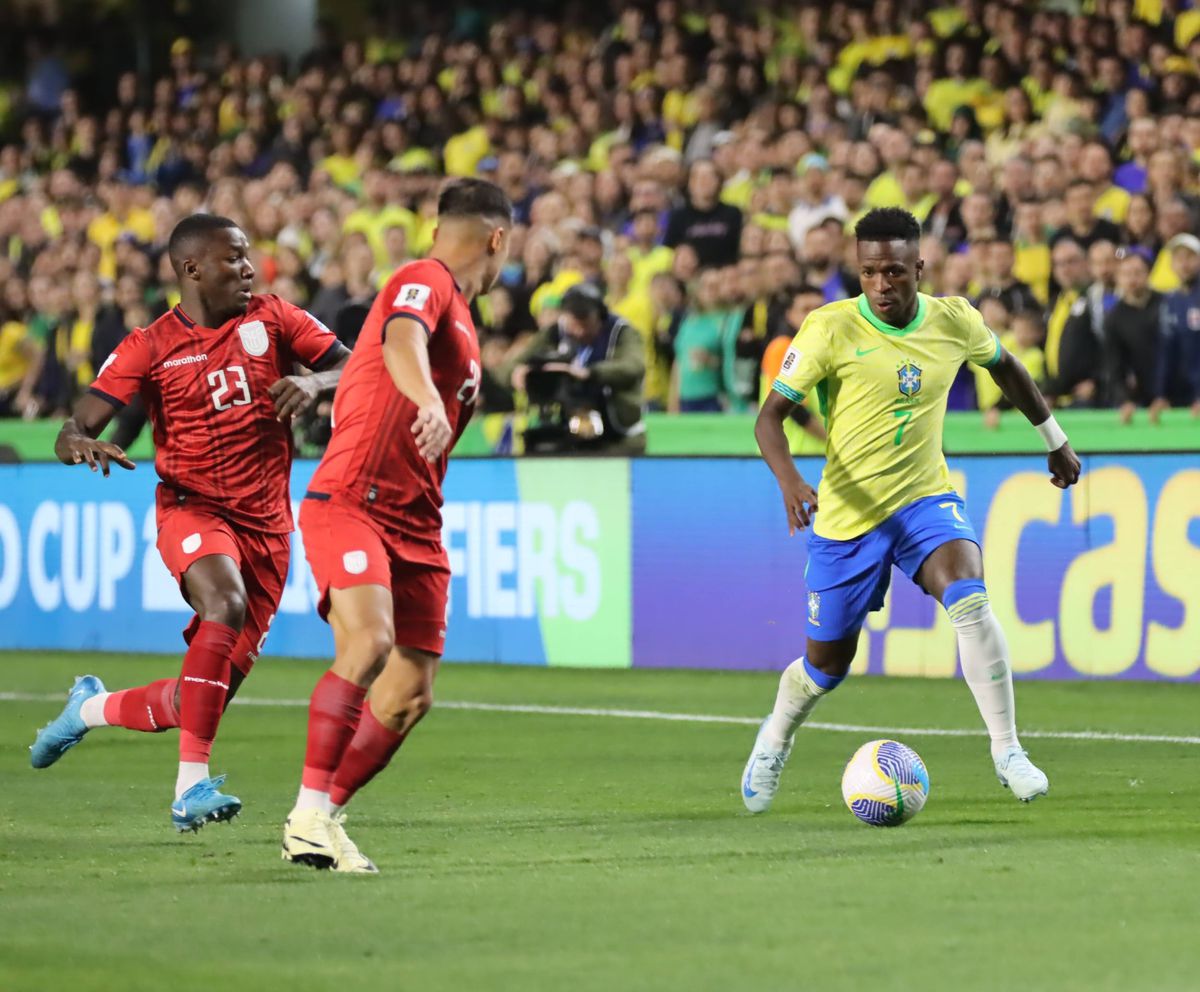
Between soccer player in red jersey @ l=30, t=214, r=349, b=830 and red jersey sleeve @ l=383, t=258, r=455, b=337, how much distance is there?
4.53 feet

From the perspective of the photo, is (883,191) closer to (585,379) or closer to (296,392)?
(585,379)

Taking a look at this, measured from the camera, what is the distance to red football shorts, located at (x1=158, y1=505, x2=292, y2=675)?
26.5 feet

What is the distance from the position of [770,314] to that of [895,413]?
7.81 metres

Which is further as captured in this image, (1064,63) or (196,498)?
(1064,63)

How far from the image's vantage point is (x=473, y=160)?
71.3 ft

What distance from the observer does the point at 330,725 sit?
6.74 metres

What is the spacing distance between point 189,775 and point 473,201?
2.17 m

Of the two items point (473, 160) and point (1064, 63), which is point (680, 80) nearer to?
point (473, 160)

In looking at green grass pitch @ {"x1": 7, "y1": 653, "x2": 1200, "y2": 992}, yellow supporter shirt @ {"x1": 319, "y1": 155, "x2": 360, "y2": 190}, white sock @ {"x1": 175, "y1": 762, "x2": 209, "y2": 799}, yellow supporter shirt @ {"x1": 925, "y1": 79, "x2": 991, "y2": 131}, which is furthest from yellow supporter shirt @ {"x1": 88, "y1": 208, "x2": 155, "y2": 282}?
white sock @ {"x1": 175, "y1": 762, "x2": 209, "y2": 799}

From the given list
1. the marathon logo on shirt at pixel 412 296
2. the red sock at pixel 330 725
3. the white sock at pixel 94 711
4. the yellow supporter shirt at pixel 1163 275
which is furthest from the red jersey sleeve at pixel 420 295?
the yellow supporter shirt at pixel 1163 275

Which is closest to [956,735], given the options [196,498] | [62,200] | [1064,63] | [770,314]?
[196,498]

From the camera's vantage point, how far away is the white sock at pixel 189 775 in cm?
755

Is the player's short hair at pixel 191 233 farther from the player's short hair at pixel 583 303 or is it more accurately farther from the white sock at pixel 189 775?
the player's short hair at pixel 583 303

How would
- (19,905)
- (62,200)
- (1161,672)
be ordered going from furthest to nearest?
(62,200), (1161,672), (19,905)
